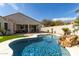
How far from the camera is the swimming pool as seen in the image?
9.93 metres

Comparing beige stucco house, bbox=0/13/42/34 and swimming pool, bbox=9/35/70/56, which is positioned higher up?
beige stucco house, bbox=0/13/42/34

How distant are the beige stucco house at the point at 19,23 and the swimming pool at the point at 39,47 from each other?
774mm

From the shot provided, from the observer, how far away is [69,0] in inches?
379

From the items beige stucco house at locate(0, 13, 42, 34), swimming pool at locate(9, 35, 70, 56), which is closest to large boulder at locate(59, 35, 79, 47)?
swimming pool at locate(9, 35, 70, 56)

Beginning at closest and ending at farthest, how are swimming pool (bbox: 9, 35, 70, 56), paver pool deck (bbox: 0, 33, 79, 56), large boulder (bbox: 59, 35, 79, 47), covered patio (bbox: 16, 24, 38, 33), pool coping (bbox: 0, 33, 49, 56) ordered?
pool coping (bbox: 0, 33, 49, 56)
paver pool deck (bbox: 0, 33, 79, 56)
swimming pool (bbox: 9, 35, 70, 56)
large boulder (bbox: 59, 35, 79, 47)
covered patio (bbox: 16, 24, 38, 33)

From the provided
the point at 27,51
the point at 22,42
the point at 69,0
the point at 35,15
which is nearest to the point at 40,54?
the point at 27,51

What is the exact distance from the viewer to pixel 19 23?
444 inches

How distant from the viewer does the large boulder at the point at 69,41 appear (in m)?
10.5

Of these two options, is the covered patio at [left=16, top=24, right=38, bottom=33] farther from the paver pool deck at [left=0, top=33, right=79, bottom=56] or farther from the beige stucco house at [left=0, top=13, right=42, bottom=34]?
the paver pool deck at [left=0, top=33, right=79, bottom=56]

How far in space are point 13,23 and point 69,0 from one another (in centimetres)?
406

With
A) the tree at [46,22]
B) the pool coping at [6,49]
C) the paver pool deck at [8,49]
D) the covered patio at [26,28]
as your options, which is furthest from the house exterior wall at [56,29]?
the paver pool deck at [8,49]

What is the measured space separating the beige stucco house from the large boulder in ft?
6.14

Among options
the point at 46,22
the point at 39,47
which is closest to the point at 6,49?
the point at 39,47

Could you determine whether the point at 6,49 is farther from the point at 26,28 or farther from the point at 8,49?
the point at 26,28
